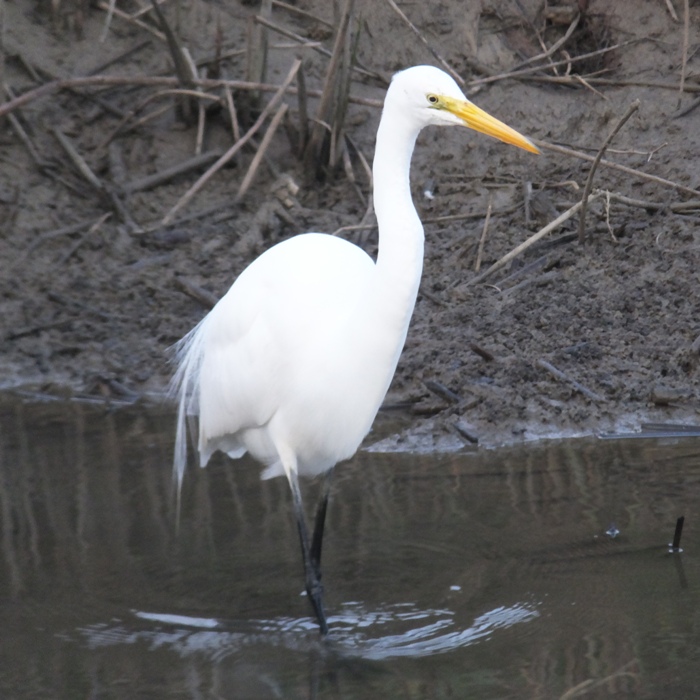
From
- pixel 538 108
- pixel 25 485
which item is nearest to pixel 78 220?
pixel 25 485

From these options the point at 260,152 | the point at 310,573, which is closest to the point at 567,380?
the point at 310,573

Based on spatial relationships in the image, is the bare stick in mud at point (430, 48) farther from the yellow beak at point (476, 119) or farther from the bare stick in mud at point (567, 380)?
the yellow beak at point (476, 119)

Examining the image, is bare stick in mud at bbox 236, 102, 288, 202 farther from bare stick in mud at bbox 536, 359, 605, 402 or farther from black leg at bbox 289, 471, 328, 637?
black leg at bbox 289, 471, 328, 637

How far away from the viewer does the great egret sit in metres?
3.13

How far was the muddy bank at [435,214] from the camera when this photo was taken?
16.9ft

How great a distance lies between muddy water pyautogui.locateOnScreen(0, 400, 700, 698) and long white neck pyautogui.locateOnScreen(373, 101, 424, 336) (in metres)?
1.02

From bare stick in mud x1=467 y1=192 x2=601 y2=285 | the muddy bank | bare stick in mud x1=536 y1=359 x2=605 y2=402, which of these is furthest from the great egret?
bare stick in mud x1=467 y1=192 x2=601 y2=285

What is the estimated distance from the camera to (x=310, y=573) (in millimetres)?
3619

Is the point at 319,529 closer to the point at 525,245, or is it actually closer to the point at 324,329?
the point at 324,329

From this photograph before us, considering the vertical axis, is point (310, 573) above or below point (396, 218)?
below

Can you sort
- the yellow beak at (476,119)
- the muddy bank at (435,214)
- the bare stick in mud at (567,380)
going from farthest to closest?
the muddy bank at (435,214) < the bare stick in mud at (567,380) < the yellow beak at (476,119)

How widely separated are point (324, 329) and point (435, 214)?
3.39 m

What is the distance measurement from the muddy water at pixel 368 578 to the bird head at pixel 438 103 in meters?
1.41

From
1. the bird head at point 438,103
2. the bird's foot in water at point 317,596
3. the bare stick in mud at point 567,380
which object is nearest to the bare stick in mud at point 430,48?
the bare stick in mud at point 567,380
